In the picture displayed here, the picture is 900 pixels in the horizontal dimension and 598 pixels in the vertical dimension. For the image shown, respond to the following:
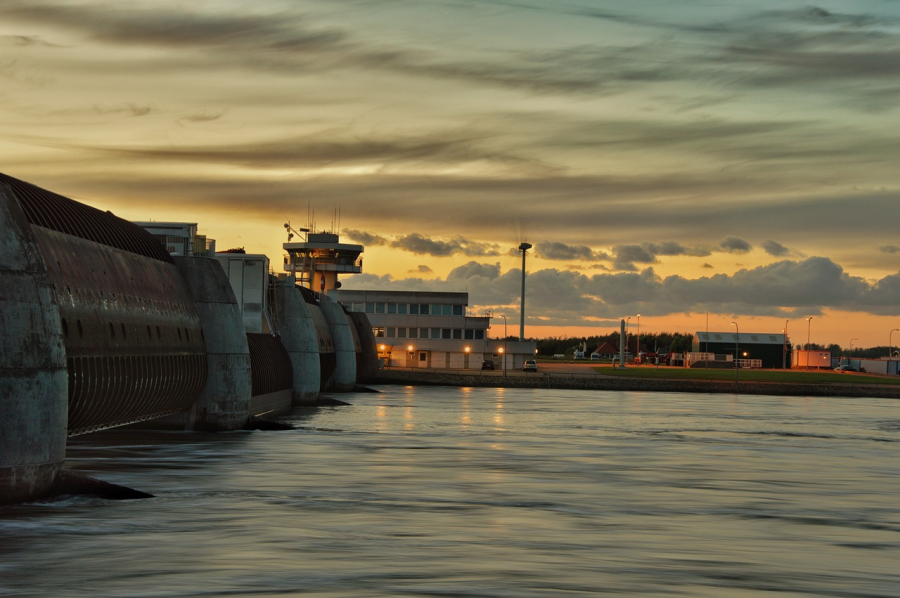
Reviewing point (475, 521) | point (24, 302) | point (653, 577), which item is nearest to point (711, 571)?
point (653, 577)

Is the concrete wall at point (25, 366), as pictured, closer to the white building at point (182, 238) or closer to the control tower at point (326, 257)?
the white building at point (182, 238)

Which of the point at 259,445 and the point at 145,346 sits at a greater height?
the point at 145,346

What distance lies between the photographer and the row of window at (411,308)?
150 m

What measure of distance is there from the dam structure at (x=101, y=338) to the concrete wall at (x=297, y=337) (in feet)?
25.2

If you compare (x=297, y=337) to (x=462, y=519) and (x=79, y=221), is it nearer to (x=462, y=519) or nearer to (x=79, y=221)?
(x=79, y=221)

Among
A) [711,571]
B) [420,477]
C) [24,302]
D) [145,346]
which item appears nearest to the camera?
[711,571]

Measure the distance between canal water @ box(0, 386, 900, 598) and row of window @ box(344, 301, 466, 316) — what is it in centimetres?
9632

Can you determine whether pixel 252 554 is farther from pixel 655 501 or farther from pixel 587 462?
pixel 587 462

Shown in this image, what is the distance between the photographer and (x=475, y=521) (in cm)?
2605

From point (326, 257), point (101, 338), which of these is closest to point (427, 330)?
point (326, 257)

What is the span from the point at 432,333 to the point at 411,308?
15.1 ft

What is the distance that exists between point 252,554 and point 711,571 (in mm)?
8955

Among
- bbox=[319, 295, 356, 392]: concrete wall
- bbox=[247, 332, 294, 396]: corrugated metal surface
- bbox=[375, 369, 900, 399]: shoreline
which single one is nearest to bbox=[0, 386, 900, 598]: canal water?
bbox=[247, 332, 294, 396]: corrugated metal surface

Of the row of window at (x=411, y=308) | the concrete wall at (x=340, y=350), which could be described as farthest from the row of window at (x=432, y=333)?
the concrete wall at (x=340, y=350)
